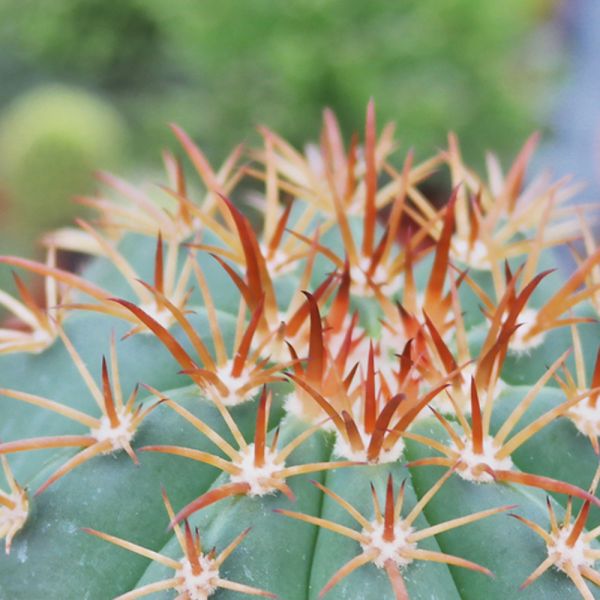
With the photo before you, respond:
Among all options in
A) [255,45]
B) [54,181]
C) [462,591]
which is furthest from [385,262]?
[255,45]

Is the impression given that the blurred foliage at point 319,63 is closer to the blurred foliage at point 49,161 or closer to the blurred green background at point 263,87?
the blurred green background at point 263,87

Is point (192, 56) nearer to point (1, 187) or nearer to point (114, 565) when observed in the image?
point (1, 187)

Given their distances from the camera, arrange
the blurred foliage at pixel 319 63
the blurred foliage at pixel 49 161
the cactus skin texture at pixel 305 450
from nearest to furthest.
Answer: the cactus skin texture at pixel 305 450 → the blurred foliage at pixel 49 161 → the blurred foliage at pixel 319 63

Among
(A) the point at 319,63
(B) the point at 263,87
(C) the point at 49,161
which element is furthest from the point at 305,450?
(B) the point at 263,87

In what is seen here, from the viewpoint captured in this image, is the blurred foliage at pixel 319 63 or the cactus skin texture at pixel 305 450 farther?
the blurred foliage at pixel 319 63

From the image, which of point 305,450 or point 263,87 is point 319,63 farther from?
point 305,450

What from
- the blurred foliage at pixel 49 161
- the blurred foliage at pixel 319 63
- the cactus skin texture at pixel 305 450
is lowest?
the blurred foliage at pixel 49 161

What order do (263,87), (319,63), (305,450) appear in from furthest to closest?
(263,87), (319,63), (305,450)

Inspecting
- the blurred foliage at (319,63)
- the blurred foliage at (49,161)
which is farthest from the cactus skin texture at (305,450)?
the blurred foliage at (319,63)
